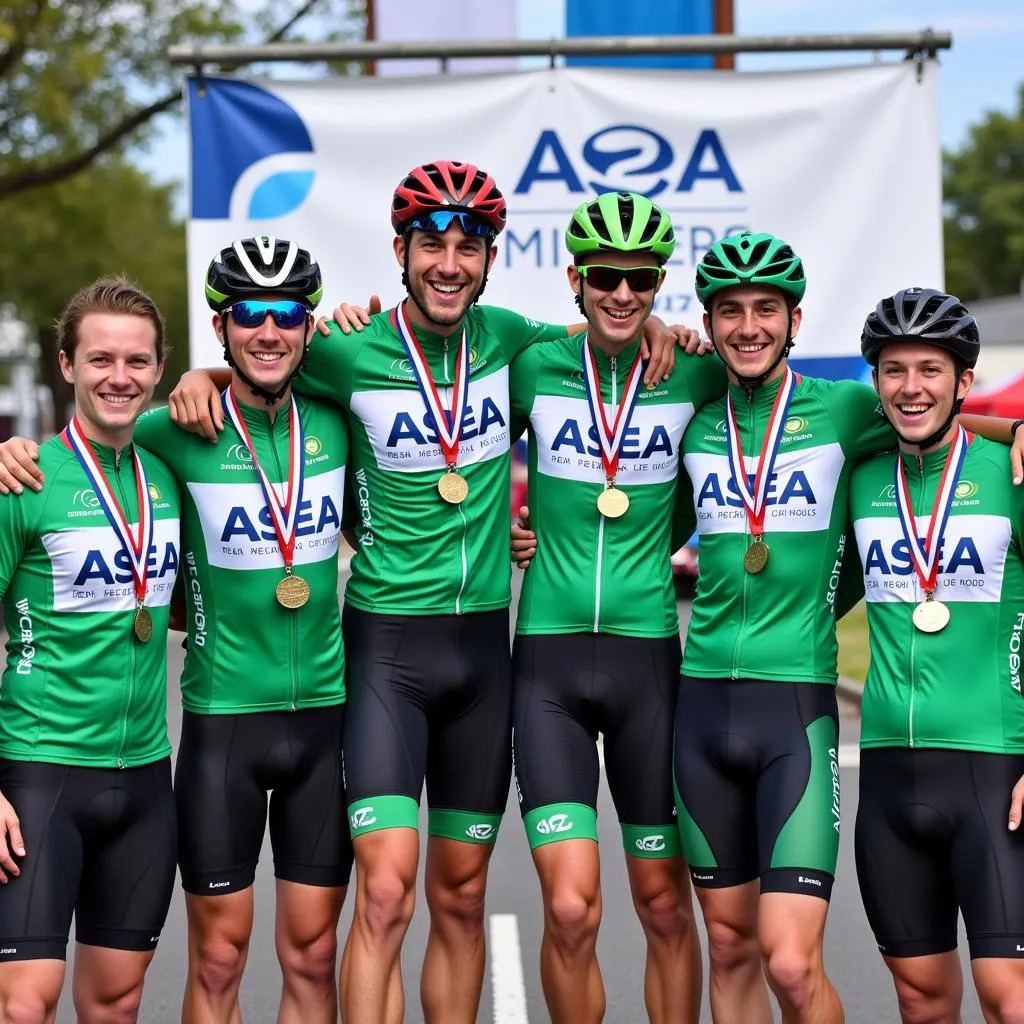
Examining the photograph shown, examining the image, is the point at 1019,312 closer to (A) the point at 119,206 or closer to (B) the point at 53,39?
(A) the point at 119,206

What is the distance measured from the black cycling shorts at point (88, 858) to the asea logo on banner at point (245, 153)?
4.07 metres

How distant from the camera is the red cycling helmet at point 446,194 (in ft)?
16.7

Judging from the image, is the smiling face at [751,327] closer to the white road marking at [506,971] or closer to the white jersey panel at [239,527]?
the white jersey panel at [239,527]

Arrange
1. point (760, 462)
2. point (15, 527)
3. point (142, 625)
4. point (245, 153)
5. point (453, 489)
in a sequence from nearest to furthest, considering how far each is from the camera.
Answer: point (15, 527) < point (142, 625) < point (760, 462) < point (453, 489) < point (245, 153)

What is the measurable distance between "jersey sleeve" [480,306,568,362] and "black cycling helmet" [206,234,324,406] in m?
0.72

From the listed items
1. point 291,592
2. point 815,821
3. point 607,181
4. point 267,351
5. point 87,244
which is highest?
point 87,244

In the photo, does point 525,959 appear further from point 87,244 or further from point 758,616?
point 87,244

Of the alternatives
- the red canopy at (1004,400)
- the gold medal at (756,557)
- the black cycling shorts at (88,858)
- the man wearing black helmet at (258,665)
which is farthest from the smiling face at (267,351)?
the red canopy at (1004,400)

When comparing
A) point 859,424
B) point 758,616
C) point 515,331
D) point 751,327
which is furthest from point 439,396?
point 859,424

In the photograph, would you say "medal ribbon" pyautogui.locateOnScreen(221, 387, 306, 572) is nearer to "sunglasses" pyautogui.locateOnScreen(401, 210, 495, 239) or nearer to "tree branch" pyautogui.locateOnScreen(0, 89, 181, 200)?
"sunglasses" pyautogui.locateOnScreen(401, 210, 495, 239)

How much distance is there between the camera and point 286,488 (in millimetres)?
4855

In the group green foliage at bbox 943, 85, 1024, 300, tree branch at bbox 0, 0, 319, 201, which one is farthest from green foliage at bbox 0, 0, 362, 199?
green foliage at bbox 943, 85, 1024, 300

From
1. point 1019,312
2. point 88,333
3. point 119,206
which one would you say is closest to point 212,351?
point 88,333

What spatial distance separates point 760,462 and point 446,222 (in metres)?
1.33
